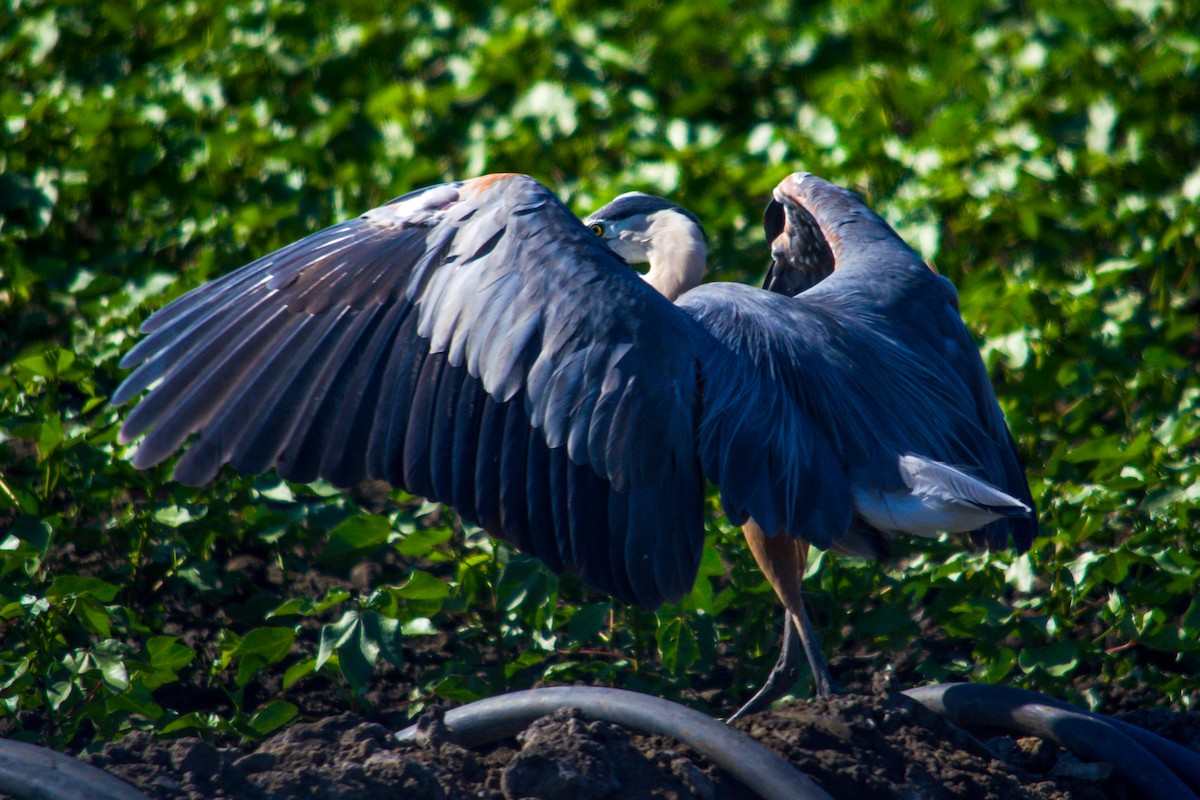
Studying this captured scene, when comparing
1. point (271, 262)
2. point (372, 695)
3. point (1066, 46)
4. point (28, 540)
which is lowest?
point (372, 695)

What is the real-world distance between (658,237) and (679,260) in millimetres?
141

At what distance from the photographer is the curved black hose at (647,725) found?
8.84 feet

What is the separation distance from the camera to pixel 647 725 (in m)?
2.87

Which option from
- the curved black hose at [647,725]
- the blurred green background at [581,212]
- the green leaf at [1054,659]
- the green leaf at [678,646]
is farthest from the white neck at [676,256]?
the curved black hose at [647,725]

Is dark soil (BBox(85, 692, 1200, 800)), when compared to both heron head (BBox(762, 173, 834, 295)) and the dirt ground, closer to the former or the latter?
the dirt ground

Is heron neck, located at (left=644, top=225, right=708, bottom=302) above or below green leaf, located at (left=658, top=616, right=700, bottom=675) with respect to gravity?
above

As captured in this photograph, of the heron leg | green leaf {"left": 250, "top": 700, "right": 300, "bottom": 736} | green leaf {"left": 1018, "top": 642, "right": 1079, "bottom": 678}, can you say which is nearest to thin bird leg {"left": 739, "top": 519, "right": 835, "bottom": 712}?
the heron leg

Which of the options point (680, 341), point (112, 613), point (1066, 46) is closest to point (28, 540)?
point (112, 613)

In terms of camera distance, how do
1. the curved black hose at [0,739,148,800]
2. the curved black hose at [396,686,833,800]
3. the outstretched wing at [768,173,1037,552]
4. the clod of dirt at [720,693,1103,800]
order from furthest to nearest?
the outstretched wing at [768,173,1037,552], the clod of dirt at [720,693,1103,800], the curved black hose at [396,686,833,800], the curved black hose at [0,739,148,800]

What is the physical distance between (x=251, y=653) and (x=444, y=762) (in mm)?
806

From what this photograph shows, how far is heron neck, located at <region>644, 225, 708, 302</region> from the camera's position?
455 centimetres

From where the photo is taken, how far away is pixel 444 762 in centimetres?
284

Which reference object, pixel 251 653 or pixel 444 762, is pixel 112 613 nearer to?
pixel 251 653

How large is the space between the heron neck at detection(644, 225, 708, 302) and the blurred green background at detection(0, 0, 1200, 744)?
0.92 m
